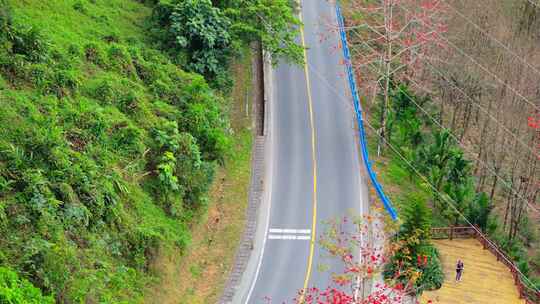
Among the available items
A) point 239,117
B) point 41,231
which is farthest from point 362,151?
point 41,231

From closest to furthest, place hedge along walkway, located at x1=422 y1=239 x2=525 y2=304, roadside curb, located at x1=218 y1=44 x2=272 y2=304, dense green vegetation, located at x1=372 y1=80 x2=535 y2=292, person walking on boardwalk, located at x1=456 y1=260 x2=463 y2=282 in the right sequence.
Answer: hedge along walkway, located at x1=422 y1=239 x2=525 y2=304 < roadside curb, located at x1=218 y1=44 x2=272 y2=304 < person walking on boardwalk, located at x1=456 y1=260 x2=463 y2=282 < dense green vegetation, located at x1=372 y1=80 x2=535 y2=292

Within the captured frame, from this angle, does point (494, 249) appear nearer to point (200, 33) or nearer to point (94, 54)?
point (200, 33)

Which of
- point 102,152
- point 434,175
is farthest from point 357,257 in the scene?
point 102,152

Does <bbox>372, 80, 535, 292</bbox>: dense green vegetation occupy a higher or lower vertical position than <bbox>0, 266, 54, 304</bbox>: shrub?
higher

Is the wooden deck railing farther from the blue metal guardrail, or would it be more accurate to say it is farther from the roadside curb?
the roadside curb

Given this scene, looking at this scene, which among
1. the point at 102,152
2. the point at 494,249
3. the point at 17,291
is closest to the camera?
the point at 17,291

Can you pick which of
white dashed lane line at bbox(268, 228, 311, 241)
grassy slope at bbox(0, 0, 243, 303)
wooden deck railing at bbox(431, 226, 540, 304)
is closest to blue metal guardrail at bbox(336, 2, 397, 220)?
wooden deck railing at bbox(431, 226, 540, 304)
